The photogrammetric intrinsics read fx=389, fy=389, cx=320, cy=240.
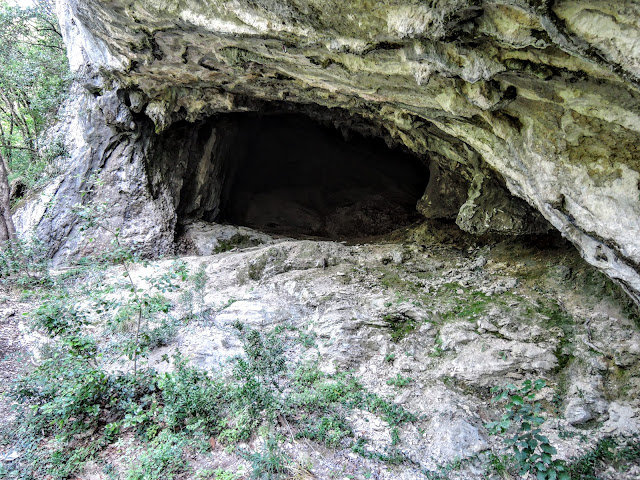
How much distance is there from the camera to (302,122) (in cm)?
1405

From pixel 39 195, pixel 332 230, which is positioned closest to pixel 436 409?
pixel 332 230

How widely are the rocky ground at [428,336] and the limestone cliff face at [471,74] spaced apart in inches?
32.5

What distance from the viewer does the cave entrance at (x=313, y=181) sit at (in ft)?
38.0

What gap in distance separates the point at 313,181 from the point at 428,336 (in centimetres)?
968

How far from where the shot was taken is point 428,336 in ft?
17.8

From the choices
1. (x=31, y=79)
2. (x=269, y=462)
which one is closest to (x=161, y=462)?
(x=269, y=462)

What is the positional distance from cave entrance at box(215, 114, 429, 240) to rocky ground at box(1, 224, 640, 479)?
375 cm

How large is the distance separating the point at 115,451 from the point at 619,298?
20.7ft

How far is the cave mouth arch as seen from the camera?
10.5 metres

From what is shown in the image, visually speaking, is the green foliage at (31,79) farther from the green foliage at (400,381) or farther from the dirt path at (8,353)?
the green foliage at (400,381)

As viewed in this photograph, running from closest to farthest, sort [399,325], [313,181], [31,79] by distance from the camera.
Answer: [399,325]
[31,79]
[313,181]

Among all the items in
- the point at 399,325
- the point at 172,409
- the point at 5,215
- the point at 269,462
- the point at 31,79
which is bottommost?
the point at 172,409

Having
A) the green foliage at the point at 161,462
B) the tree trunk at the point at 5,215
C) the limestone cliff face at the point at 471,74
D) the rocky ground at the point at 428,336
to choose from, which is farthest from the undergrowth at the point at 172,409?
the tree trunk at the point at 5,215

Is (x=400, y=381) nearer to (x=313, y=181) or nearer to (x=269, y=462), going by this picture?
(x=269, y=462)
